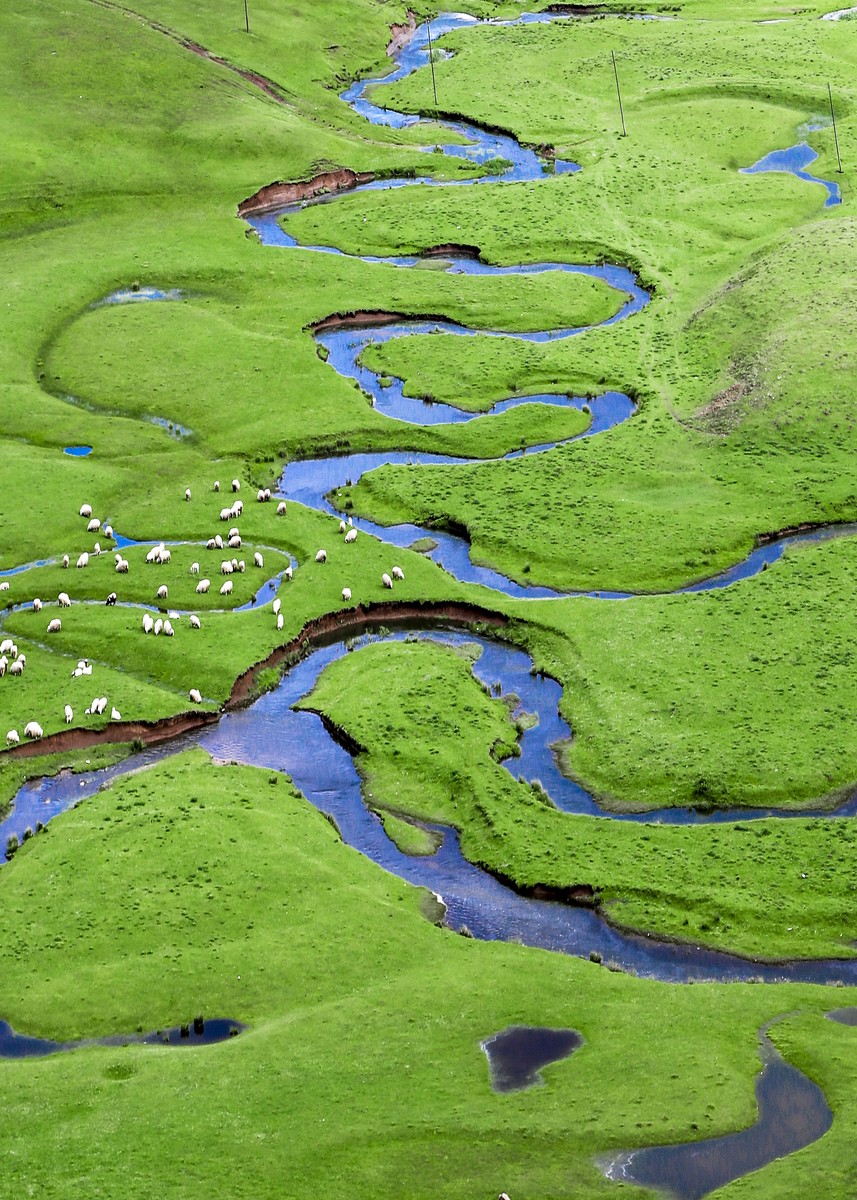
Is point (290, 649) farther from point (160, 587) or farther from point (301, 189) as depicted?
point (301, 189)

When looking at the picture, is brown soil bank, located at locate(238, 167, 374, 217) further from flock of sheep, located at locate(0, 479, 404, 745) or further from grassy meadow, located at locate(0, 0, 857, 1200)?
flock of sheep, located at locate(0, 479, 404, 745)

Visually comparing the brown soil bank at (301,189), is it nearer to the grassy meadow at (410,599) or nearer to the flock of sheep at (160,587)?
the grassy meadow at (410,599)

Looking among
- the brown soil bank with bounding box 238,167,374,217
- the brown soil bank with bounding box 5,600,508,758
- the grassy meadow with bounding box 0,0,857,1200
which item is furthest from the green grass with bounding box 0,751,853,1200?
the brown soil bank with bounding box 238,167,374,217

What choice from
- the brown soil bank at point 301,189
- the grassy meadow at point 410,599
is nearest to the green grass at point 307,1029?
the grassy meadow at point 410,599

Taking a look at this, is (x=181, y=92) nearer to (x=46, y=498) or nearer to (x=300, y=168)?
(x=300, y=168)

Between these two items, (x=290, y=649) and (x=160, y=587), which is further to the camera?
(x=160, y=587)

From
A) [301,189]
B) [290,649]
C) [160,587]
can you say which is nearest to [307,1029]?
[290,649]
